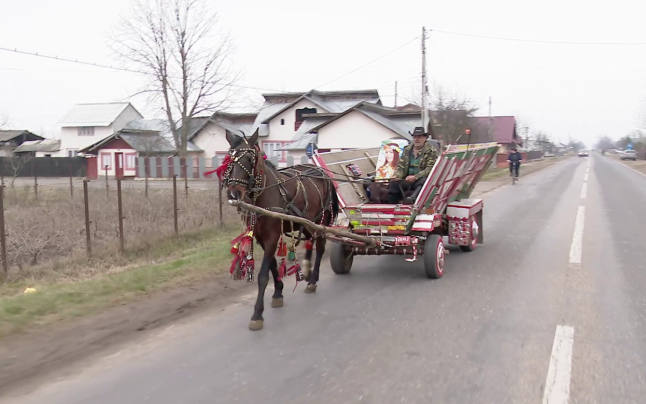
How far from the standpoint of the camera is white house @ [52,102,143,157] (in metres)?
59.8

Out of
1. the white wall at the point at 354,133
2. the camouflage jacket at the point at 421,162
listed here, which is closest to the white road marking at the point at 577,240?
the camouflage jacket at the point at 421,162

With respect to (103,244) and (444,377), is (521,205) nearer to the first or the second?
(103,244)

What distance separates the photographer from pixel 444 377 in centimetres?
462

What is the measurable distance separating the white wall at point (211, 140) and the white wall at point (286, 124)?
13.7 feet

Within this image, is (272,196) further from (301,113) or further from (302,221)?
(301,113)

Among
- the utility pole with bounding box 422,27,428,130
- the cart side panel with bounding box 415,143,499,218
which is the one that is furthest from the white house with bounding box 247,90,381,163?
the cart side panel with bounding box 415,143,499,218

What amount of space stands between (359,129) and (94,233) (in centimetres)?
3210

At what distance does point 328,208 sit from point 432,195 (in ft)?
5.28

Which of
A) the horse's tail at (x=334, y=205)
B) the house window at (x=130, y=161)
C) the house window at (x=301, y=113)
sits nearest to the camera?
the horse's tail at (x=334, y=205)

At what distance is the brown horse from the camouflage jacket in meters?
1.36

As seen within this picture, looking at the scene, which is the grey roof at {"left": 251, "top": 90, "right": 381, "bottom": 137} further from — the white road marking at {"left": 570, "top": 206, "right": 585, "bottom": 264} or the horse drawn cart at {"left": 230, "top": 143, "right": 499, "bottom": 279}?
the horse drawn cart at {"left": 230, "top": 143, "right": 499, "bottom": 279}

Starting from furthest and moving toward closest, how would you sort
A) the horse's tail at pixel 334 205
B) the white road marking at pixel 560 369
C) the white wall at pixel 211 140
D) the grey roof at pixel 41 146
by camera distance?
the grey roof at pixel 41 146
the white wall at pixel 211 140
the horse's tail at pixel 334 205
the white road marking at pixel 560 369

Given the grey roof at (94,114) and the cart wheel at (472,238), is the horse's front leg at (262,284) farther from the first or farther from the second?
the grey roof at (94,114)

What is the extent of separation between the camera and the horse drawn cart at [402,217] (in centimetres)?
793
